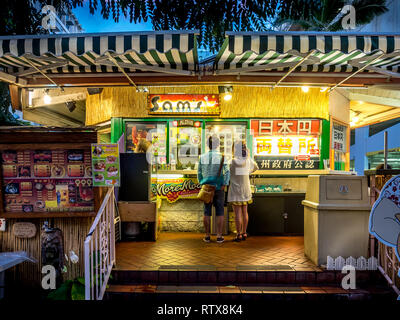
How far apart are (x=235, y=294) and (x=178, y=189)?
326 centimetres

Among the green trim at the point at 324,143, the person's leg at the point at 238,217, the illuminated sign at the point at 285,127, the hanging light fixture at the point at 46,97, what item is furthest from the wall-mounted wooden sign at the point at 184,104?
the hanging light fixture at the point at 46,97

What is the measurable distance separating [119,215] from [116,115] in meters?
2.66

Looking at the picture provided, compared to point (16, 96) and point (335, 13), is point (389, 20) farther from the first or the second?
point (16, 96)

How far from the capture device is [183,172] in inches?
257

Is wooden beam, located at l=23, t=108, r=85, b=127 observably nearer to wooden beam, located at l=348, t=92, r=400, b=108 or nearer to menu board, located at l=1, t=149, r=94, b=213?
menu board, located at l=1, t=149, r=94, b=213

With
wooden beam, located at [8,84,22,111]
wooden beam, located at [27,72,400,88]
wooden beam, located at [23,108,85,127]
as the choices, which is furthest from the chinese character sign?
wooden beam, located at [23,108,85,127]

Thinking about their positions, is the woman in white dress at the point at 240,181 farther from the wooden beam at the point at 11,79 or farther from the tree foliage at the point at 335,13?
the tree foliage at the point at 335,13

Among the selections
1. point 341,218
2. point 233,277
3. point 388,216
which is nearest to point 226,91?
point 341,218

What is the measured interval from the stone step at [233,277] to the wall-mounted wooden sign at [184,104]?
404cm

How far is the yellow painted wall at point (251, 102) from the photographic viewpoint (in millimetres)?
7066

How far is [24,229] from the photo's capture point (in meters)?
4.35

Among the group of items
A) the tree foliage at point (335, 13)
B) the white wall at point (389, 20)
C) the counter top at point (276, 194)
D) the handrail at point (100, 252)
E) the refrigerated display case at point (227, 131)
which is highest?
the tree foliage at point (335, 13)

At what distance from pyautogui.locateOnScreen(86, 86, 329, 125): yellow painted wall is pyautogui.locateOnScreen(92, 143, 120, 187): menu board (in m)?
3.12
